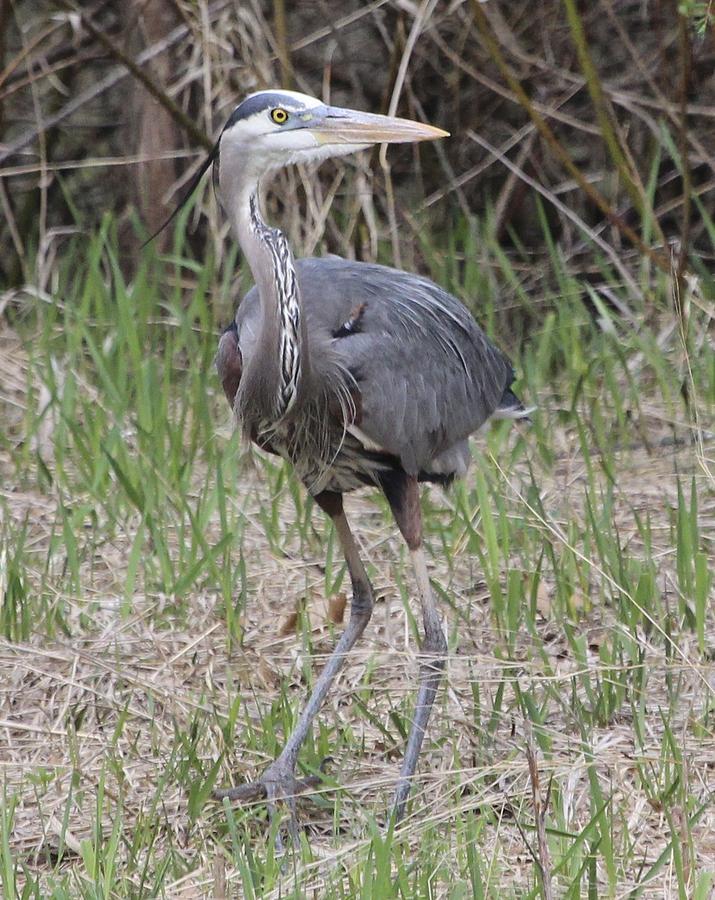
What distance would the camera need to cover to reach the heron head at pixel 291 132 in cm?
362

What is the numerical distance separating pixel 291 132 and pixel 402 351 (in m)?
0.67

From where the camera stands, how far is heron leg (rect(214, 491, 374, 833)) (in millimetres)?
3451

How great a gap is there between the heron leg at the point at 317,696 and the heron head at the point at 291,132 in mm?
936

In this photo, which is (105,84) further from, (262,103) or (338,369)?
(338,369)

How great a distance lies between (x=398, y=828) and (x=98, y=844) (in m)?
0.71

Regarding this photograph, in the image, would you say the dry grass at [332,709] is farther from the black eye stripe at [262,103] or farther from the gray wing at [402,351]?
the black eye stripe at [262,103]

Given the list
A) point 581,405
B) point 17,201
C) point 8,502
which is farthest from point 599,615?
point 17,201

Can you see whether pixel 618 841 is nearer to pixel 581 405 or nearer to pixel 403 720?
pixel 403 720

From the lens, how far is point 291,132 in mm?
3629

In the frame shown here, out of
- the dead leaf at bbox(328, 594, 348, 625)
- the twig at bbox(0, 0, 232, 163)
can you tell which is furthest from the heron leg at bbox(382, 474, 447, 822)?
Result: the twig at bbox(0, 0, 232, 163)

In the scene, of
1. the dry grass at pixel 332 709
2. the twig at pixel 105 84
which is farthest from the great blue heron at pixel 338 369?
the twig at pixel 105 84

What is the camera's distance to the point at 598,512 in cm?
497

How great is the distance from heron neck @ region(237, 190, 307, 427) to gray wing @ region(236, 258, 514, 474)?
0.30ft

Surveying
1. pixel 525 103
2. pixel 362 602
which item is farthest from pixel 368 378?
pixel 525 103
